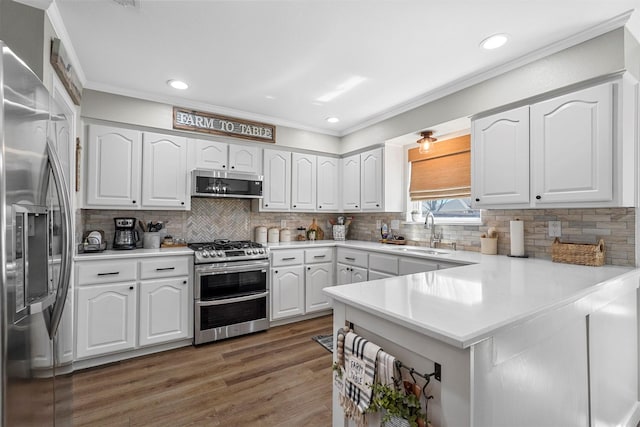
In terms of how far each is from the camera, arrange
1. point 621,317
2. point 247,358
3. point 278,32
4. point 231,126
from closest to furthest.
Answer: point 621,317 < point 278,32 < point 247,358 < point 231,126

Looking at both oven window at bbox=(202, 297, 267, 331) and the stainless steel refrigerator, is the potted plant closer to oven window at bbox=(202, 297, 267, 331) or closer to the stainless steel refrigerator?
the stainless steel refrigerator

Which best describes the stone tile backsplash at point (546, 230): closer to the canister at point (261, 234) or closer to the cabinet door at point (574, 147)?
the cabinet door at point (574, 147)

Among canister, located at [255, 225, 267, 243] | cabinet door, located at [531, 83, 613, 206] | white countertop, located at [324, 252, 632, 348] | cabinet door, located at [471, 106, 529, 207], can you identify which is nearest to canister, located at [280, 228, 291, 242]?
canister, located at [255, 225, 267, 243]

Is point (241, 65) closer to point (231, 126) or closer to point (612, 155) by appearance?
point (231, 126)

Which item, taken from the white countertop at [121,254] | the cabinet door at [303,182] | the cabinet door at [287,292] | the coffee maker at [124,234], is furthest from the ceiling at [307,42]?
the cabinet door at [287,292]

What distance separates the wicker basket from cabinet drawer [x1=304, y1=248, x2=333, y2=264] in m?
2.29

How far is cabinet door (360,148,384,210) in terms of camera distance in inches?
147

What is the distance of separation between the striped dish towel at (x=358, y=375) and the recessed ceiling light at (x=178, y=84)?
270 centimetres

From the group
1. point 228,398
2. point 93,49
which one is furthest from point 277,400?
point 93,49

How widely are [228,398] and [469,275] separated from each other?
1.79 metres

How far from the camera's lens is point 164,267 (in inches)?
110

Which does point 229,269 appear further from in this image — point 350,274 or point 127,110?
point 127,110

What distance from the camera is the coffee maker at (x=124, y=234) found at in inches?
114

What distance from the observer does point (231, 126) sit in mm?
3502
